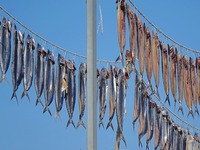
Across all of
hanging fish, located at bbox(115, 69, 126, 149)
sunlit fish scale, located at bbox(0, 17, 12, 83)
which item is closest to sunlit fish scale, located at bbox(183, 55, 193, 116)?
hanging fish, located at bbox(115, 69, 126, 149)

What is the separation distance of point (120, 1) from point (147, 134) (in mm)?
2178

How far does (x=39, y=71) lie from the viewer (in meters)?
5.00

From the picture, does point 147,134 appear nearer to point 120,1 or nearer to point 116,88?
point 116,88

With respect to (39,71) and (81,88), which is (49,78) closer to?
(39,71)

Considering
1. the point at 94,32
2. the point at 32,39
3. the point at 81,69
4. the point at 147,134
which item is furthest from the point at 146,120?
the point at 94,32

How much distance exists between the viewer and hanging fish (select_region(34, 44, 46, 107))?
489 centimetres

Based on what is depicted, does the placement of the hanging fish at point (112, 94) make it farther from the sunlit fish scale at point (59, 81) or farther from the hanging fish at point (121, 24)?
the hanging fish at point (121, 24)

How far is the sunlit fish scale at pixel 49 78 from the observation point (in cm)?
508

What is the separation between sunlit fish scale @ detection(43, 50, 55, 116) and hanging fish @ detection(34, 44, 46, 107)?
62 millimetres

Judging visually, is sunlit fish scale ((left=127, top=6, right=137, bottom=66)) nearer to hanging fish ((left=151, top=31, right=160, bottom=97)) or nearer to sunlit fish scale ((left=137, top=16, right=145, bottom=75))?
sunlit fish scale ((left=137, top=16, right=145, bottom=75))

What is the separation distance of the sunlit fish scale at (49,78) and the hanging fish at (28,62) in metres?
0.23

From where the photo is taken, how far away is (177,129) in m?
6.37

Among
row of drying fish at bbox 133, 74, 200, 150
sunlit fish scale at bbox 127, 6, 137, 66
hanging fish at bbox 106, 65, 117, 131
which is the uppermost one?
sunlit fish scale at bbox 127, 6, 137, 66

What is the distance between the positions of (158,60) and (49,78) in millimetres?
1400
